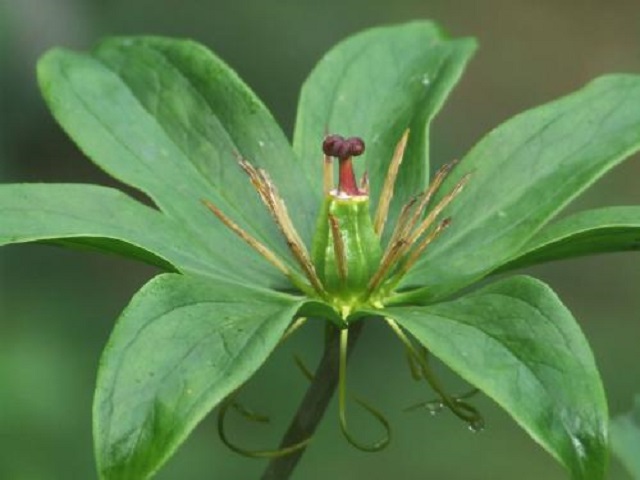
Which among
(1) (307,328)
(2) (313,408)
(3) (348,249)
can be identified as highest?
(3) (348,249)

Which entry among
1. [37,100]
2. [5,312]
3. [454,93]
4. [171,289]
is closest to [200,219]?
[171,289]

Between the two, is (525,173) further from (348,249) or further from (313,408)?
(313,408)

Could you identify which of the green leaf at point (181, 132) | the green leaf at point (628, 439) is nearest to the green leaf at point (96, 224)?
the green leaf at point (181, 132)

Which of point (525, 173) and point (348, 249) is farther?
point (525, 173)

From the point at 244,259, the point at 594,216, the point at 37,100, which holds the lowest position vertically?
the point at 37,100

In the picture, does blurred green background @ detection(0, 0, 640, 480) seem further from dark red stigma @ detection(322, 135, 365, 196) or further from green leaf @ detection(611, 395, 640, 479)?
green leaf @ detection(611, 395, 640, 479)

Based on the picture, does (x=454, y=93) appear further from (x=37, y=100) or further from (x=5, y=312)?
(x=5, y=312)

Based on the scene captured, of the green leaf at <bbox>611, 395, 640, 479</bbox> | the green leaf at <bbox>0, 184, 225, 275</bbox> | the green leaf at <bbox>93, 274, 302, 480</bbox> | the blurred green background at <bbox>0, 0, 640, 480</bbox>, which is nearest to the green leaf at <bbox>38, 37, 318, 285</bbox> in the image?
the green leaf at <bbox>0, 184, 225, 275</bbox>

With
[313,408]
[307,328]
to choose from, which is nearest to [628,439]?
[313,408]
